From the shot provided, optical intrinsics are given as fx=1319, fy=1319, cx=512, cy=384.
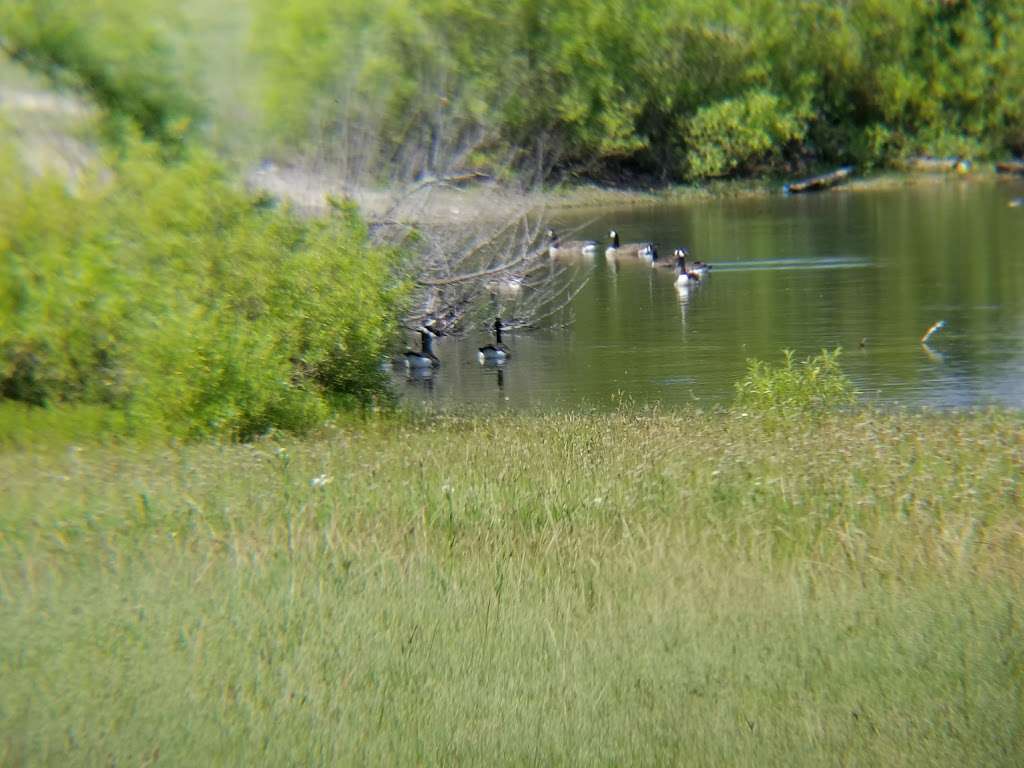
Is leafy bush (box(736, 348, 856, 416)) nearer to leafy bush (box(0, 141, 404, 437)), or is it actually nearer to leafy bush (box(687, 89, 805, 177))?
leafy bush (box(0, 141, 404, 437))

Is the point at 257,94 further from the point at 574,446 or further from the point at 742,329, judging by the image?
the point at 574,446

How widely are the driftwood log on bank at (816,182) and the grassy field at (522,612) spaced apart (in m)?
54.4

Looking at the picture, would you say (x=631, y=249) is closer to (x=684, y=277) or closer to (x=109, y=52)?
(x=684, y=277)

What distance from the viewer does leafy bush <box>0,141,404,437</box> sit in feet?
49.1

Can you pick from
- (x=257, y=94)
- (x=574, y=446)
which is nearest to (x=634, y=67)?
(x=257, y=94)

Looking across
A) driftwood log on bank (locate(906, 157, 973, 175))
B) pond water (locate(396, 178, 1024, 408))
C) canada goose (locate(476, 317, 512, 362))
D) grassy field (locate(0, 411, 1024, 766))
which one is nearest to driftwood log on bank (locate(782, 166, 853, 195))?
driftwood log on bank (locate(906, 157, 973, 175))

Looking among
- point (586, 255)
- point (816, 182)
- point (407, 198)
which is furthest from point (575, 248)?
point (816, 182)

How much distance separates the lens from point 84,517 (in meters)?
8.75

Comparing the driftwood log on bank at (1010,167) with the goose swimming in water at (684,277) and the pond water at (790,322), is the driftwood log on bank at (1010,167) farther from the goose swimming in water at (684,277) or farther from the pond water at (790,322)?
the goose swimming in water at (684,277)

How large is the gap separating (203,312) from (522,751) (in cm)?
1162

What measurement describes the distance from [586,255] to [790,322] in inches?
610

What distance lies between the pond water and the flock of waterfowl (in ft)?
1.00

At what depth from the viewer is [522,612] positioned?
249 inches

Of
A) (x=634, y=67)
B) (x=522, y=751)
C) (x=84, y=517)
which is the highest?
(x=634, y=67)
